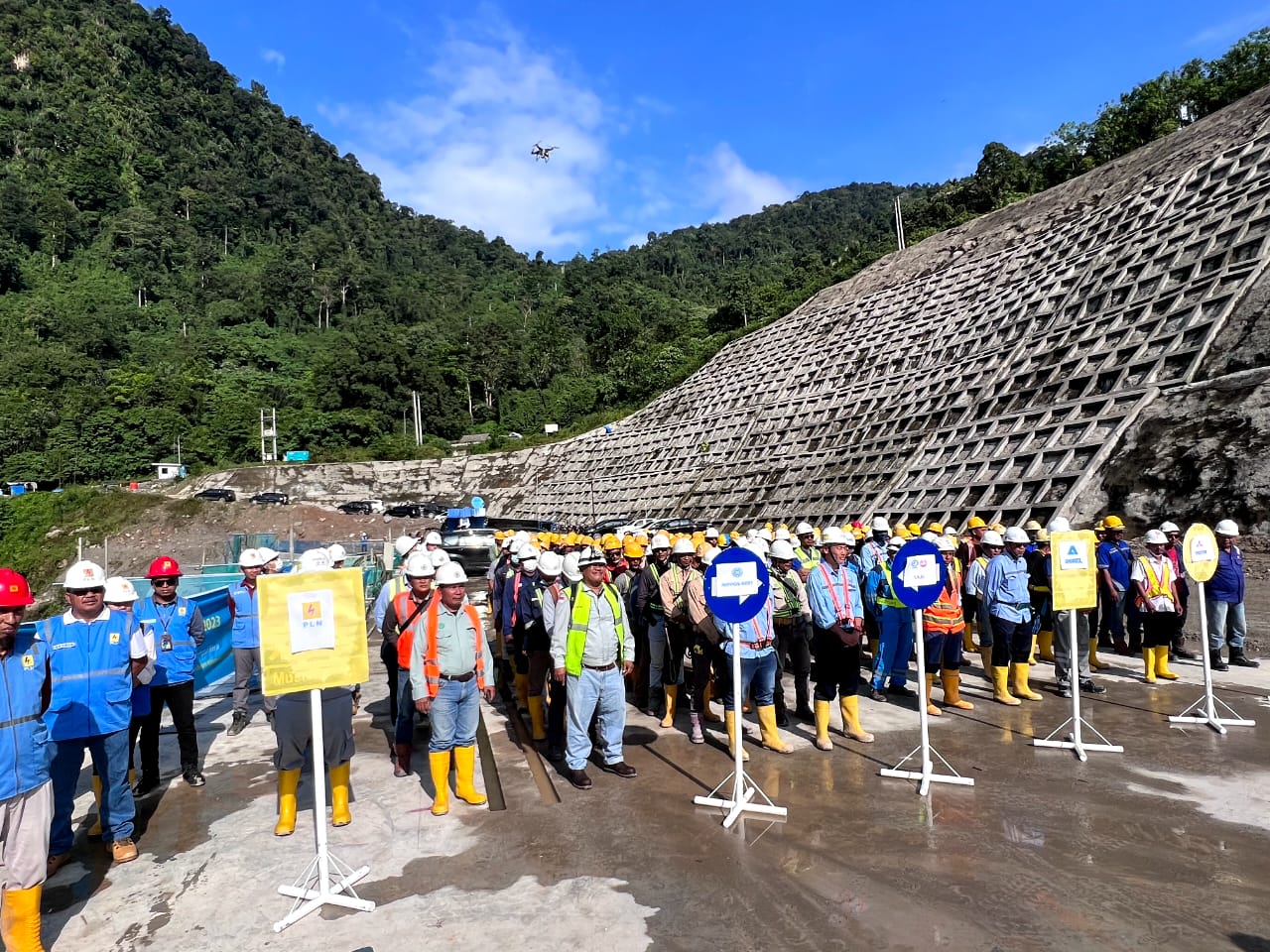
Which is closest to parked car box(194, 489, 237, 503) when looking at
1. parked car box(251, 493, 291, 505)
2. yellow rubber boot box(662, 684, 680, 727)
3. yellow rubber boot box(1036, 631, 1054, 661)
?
parked car box(251, 493, 291, 505)

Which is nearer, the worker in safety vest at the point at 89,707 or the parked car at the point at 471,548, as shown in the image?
the worker in safety vest at the point at 89,707

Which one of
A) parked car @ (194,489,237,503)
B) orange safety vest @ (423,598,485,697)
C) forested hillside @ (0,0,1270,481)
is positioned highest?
forested hillside @ (0,0,1270,481)

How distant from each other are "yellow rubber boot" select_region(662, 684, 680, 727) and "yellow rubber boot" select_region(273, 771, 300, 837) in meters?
3.71

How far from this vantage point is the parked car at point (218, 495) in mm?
39800

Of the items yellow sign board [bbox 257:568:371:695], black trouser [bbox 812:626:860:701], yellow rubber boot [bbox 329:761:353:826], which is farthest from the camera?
black trouser [bbox 812:626:860:701]

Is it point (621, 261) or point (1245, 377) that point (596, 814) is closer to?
point (1245, 377)

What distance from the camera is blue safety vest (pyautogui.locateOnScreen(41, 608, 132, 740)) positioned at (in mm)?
4492

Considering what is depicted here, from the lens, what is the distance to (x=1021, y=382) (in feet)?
57.7

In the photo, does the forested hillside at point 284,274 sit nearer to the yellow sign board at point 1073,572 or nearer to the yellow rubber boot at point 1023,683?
the yellow rubber boot at point 1023,683

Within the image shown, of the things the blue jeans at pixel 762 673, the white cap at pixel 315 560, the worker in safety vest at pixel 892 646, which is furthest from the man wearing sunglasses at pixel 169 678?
the worker in safety vest at pixel 892 646

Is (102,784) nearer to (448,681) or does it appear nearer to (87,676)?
(87,676)

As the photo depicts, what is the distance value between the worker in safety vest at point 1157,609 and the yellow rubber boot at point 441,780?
→ 8027 millimetres

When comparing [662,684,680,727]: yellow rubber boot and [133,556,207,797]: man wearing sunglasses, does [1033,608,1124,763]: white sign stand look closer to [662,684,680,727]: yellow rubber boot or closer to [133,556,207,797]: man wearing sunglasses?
[662,684,680,727]: yellow rubber boot

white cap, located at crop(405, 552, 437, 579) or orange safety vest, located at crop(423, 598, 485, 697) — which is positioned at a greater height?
white cap, located at crop(405, 552, 437, 579)
